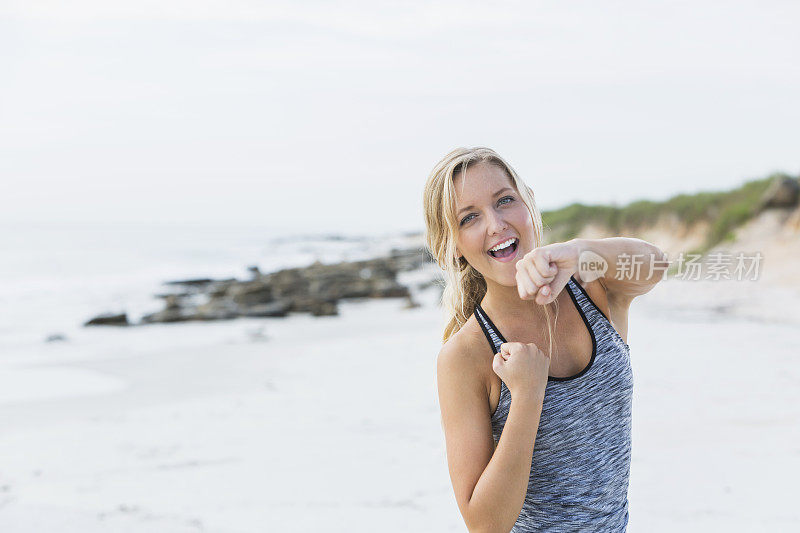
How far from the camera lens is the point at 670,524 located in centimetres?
355

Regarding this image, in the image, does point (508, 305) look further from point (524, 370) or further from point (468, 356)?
point (524, 370)

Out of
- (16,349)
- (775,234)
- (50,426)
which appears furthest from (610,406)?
(775,234)

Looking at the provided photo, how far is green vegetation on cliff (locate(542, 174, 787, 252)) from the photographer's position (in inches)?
644

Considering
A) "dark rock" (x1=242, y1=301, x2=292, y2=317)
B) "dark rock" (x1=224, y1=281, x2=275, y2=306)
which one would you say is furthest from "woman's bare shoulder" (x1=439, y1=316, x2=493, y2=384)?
"dark rock" (x1=224, y1=281, x2=275, y2=306)

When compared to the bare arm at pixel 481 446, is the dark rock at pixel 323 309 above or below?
below

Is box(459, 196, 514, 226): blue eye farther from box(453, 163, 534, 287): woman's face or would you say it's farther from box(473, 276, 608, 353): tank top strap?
box(473, 276, 608, 353): tank top strap

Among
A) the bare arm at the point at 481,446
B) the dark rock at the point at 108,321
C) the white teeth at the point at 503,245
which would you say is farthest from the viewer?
the dark rock at the point at 108,321

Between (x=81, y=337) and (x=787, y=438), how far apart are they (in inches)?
404

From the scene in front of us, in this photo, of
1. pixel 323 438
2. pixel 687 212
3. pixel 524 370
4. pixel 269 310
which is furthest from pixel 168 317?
pixel 687 212

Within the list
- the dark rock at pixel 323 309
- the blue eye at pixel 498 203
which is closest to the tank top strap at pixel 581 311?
the blue eye at pixel 498 203

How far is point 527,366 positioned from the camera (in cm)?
167

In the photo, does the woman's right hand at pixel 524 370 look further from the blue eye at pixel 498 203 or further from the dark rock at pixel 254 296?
the dark rock at pixel 254 296

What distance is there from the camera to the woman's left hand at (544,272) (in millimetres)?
1692

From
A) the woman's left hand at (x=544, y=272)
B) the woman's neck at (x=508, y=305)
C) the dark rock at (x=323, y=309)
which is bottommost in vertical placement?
the dark rock at (x=323, y=309)
